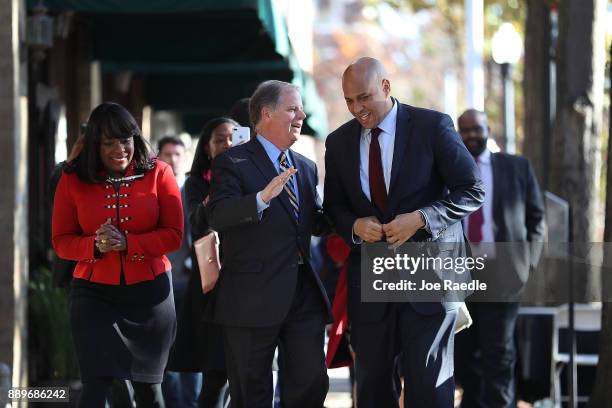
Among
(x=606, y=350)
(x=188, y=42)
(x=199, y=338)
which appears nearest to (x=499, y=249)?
(x=606, y=350)

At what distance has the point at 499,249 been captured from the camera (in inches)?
356

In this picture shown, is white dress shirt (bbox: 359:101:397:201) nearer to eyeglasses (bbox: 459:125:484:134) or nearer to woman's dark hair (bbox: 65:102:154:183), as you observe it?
woman's dark hair (bbox: 65:102:154:183)

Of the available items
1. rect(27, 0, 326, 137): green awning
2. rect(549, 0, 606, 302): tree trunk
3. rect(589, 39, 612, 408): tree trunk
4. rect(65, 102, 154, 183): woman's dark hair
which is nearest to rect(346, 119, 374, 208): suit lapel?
rect(65, 102, 154, 183): woman's dark hair

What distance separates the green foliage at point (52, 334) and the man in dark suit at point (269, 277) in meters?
3.72

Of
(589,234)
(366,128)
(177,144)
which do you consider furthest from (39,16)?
(589,234)

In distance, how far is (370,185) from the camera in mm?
6820

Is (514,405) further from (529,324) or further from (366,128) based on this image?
(366,128)

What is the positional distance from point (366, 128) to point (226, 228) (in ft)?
3.15

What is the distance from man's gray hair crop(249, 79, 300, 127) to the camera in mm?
6809

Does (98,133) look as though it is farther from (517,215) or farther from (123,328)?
(517,215)

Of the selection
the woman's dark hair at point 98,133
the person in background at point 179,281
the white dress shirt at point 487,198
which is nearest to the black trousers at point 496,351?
the white dress shirt at point 487,198

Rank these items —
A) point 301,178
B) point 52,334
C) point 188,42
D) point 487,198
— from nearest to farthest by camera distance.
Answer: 1. point 301,178
2. point 487,198
3. point 52,334
4. point 188,42

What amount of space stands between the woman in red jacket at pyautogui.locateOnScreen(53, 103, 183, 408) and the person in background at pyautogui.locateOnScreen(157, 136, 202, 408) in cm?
189

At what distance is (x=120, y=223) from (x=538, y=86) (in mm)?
9409
